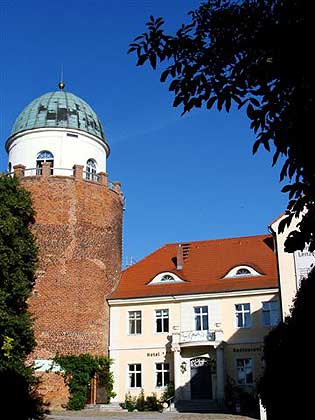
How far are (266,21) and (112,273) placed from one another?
30.7 m

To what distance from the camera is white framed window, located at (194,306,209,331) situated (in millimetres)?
32594

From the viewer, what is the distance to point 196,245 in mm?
37938

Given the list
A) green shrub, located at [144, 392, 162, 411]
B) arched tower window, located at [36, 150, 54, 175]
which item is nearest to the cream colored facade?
green shrub, located at [144, 392, 162, 411]

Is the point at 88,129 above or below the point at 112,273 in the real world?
above

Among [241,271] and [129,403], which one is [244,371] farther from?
[129,403]

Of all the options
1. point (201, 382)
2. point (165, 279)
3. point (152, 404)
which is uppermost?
point (165, 279)

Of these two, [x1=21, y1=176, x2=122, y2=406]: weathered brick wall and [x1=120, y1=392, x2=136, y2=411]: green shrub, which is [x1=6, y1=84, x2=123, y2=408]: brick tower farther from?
[x1=120, y1=392, x2=136, y2=411]: green shrub

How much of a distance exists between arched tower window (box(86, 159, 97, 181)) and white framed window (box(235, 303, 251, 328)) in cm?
1133

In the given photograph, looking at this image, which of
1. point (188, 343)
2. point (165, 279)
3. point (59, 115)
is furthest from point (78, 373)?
point (59, 115)

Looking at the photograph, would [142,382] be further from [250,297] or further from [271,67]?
[271,67]

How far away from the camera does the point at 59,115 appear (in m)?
36.2

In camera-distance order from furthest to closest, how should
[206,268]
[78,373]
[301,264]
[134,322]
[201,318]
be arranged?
[206,268] < [134,322] < [201,318] < [78,373] < [301,264]

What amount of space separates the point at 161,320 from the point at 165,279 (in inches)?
101

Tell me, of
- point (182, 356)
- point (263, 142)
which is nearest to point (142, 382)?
point (182, 356)
